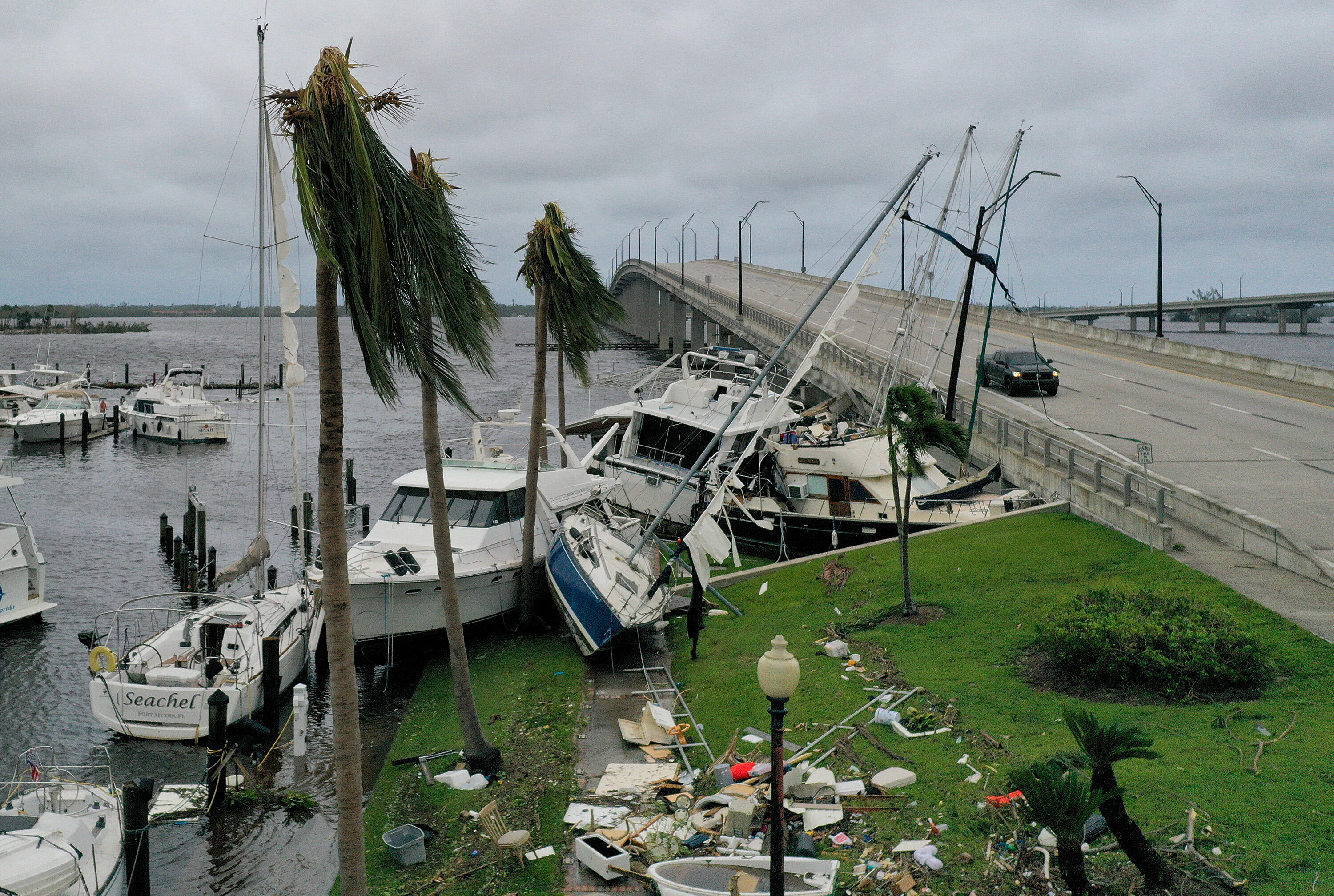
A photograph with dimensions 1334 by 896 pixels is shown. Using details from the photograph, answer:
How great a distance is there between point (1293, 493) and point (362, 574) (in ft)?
60.7

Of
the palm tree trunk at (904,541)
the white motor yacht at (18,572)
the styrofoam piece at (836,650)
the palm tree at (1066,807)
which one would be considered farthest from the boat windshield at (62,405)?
the palm tree at (1066,807)

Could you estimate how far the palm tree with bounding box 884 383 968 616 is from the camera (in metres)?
17.3

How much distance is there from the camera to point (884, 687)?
48.5 ft

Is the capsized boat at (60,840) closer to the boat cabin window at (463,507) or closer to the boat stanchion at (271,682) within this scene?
the boat stanchion at (271,682)

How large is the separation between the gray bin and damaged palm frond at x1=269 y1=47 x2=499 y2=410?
5773 mm

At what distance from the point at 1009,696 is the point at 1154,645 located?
75.1 inches

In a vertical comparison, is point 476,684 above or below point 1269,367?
below

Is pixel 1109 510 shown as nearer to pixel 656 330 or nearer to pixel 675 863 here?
pixel 675 863

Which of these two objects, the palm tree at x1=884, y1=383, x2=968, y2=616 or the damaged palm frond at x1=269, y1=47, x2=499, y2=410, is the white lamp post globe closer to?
the damaged palm frond at x1=269, y1=47, x2=499, y2=410

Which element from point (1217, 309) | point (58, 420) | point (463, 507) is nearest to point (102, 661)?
point (463, 507)

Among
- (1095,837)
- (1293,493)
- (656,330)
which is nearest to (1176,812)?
(1095,837)

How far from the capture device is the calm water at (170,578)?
1370 centimetres

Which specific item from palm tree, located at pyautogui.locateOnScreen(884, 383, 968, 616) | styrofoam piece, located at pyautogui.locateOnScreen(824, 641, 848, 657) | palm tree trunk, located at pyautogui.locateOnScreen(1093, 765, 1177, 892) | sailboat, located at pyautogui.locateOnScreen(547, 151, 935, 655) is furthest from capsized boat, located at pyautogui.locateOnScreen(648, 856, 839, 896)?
palm tree, located at pyautogui.locateOnScreen(884, 383, 968, 616)

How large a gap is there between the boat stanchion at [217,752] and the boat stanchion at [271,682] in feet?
8.01
